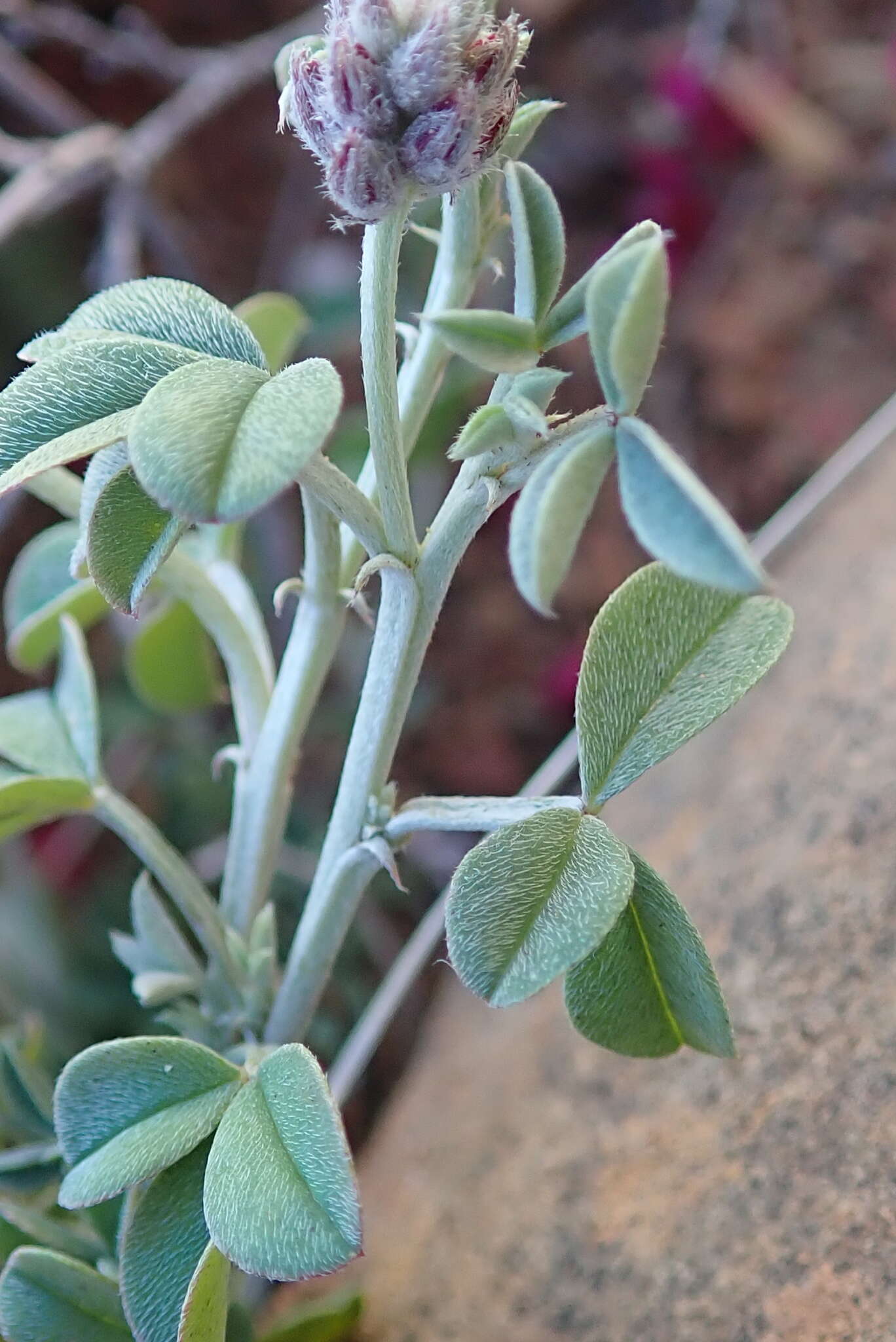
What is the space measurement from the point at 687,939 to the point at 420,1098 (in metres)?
0.53

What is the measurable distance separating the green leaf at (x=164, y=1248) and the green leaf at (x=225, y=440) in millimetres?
359

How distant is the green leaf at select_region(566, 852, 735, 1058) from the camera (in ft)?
1.80

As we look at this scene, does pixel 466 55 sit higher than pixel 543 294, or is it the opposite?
pixel 466 55

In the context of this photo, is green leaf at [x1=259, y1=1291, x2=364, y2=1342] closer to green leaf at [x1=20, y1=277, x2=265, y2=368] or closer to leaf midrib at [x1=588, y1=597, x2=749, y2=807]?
leaf midrib at [x1=588, y1=597, x2=749, y2=807]

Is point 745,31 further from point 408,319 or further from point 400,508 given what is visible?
point 400,508

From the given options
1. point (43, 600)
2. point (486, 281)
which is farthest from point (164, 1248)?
point (486, 281)

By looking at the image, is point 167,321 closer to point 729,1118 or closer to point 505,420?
point 505,420

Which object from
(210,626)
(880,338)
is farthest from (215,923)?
(880,338)

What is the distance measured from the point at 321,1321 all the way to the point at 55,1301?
0.63 ft

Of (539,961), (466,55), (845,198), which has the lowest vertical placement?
(845,198)

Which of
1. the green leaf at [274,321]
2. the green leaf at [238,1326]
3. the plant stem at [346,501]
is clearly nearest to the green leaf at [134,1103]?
the green leaf at [238,1326]

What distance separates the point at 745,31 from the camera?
7.11 ft

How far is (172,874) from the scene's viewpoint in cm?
68

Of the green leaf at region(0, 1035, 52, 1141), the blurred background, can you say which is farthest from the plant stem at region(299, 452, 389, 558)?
the blurred background
